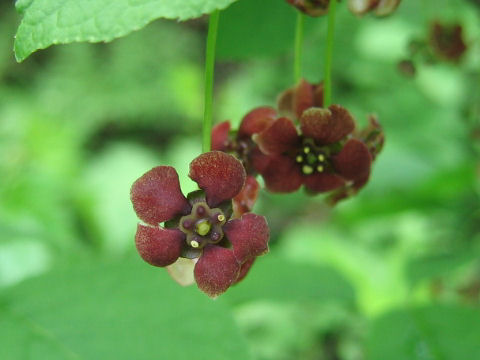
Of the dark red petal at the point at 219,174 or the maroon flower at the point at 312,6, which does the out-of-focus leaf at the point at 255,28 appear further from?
the dark red petal at the point at 219,174

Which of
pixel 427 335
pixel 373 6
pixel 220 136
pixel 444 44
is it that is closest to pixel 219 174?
pixel 220 136

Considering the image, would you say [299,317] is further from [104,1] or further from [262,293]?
[104,1]

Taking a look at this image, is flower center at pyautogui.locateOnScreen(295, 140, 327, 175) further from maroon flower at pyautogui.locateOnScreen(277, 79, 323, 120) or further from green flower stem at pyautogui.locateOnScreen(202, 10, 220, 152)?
green flower stem at pyautogui.locateOnScreen(202, 10, 220, 152)

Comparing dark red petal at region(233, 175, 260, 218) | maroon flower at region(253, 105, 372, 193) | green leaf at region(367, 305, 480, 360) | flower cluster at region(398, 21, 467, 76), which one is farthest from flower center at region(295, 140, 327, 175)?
flower cluster at region(398, 21, 467, 76)

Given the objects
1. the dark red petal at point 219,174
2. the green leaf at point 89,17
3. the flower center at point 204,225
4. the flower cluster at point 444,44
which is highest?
the green leaf at point 89,17

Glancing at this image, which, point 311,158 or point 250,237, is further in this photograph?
point 311,158

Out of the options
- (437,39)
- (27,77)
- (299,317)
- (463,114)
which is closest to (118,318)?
(437,39)

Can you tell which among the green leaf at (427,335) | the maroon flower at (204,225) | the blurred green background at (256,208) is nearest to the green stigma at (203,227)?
the maroon flower at (204,225)

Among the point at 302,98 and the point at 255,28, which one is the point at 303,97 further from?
the point at 255,28
